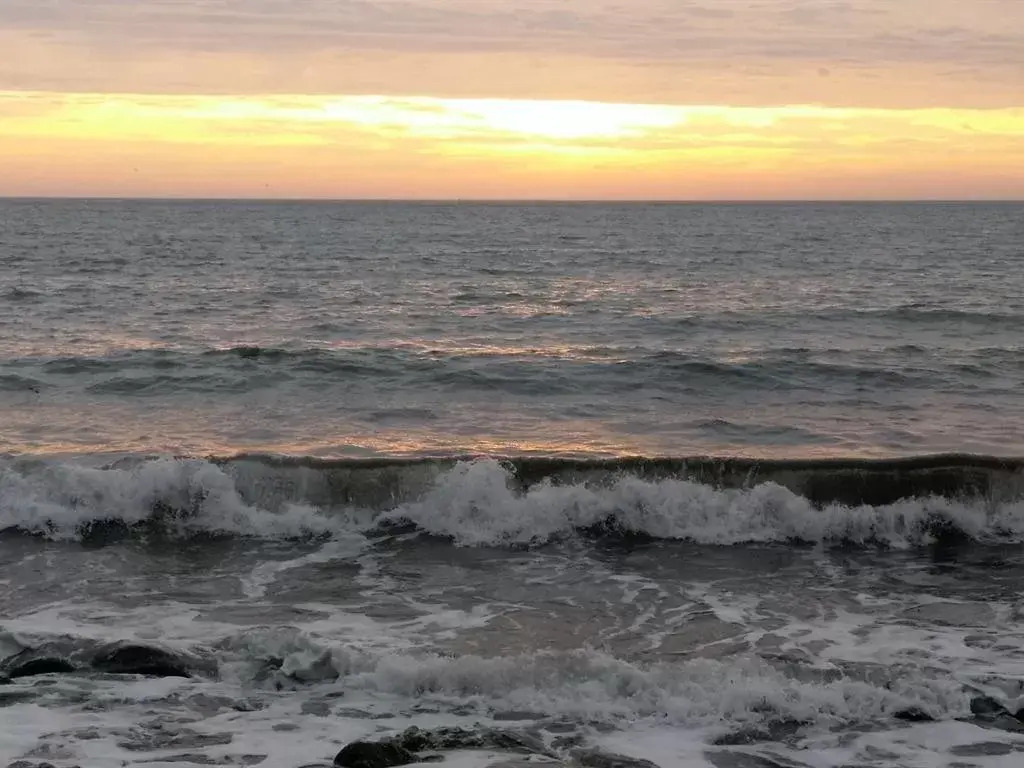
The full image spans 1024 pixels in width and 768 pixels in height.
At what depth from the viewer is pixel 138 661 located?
8516mm

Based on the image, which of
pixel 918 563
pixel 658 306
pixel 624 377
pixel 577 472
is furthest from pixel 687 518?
pixel 658 306

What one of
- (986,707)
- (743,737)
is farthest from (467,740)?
(986,707)

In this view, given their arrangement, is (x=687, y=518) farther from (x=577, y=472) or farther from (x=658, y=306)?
(x=658, y=306)

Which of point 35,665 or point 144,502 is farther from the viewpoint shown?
point 144,502

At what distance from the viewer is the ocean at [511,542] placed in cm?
765

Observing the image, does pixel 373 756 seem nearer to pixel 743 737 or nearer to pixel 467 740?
pixel 467 740

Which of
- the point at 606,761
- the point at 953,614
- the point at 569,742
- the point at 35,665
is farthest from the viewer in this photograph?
the point at 953,614

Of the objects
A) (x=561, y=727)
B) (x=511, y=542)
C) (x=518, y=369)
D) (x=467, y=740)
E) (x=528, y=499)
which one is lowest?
(x=511, y=542)

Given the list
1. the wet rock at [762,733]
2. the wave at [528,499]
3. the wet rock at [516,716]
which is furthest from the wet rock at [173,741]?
the wave at [528,499]

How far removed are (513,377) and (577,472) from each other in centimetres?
647

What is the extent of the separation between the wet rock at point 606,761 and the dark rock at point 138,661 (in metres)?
3.37

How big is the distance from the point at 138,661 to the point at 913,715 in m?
6.08

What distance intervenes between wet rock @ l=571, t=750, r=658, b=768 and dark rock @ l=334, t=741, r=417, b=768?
43.9 inches

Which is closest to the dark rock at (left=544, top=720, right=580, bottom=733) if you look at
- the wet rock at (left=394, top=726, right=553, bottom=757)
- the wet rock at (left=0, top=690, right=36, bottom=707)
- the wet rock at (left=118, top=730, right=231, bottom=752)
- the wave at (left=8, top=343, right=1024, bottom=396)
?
the wet rock at (left=394, top=726, right=553, bottom=757)
